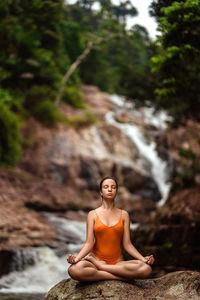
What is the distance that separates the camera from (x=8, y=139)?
42.2 feet

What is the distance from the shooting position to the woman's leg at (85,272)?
3.25 meters

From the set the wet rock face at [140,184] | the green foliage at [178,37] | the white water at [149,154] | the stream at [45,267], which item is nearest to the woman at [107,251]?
the green foliage at [178,37]

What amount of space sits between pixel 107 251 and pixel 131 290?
1.50 ft

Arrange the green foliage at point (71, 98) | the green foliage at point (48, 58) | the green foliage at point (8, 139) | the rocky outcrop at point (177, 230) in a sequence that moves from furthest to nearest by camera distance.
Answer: the green foliage at point (71, 98) < the green foliage at point (8, 139) < the green foliage at point (48, 58) < the rocky outcrop at point (177, 230)

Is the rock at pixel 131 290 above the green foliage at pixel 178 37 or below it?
below

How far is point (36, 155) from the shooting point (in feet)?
49.4

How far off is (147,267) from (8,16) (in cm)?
1261

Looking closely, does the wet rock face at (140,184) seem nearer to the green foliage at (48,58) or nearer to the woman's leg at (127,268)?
the green foliage at (48,58)

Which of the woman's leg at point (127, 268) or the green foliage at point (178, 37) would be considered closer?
the woman's leg at point (127, 268)

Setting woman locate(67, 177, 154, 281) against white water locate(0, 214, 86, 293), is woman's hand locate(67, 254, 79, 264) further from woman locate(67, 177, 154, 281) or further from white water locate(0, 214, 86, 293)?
white water locate(0, 214, 86, 293)

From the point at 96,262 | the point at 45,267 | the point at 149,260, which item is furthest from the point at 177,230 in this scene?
the point at 96,262

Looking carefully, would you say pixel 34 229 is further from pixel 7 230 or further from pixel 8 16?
pixel 8 16

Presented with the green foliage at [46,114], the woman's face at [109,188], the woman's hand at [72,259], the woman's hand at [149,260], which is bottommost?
the woman's hand at [72,259]

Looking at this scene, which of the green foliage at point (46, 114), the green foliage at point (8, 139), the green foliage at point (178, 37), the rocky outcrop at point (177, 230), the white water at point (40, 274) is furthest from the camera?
the green foliage at point (46, 114)
